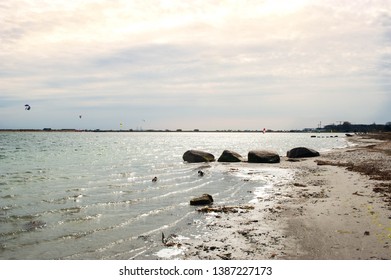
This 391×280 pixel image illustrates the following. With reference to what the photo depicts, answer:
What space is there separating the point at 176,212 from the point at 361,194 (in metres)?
9.13

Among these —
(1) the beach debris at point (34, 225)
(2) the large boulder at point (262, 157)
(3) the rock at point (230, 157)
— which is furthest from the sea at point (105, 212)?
(3) the rock at point (230, 157)

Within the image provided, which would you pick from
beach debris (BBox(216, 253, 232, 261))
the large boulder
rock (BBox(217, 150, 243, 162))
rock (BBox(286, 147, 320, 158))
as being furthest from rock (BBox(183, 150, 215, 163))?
beach debris (BBox(216, 253, 232, 261))

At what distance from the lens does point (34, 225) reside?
12.6m

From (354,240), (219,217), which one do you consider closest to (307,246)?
(354,240)

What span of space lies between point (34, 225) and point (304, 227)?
9.85 metres

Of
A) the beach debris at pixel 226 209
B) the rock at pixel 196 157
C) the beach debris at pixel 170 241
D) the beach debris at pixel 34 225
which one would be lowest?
the beach debris at pixel 34 225

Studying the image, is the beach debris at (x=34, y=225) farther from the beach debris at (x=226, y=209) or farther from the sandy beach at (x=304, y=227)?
the beach debris at (x=226, y=209)

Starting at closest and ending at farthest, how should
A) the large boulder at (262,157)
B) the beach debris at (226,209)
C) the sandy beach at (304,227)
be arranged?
1. the sandy beach at (304,227)
2. the beach debris at (226,209)
3. the large boulder at (262,157)

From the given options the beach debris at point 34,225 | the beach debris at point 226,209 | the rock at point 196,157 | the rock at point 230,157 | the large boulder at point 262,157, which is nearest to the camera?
the beach debris at point 34,225

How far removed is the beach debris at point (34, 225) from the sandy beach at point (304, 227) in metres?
5.86

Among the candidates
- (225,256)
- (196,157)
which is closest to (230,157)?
(196,157)

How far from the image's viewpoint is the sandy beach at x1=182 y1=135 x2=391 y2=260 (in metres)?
9.04

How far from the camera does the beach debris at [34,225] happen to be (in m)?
12.2

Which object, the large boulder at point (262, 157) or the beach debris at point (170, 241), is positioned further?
the large boulder at point (262, 157)
